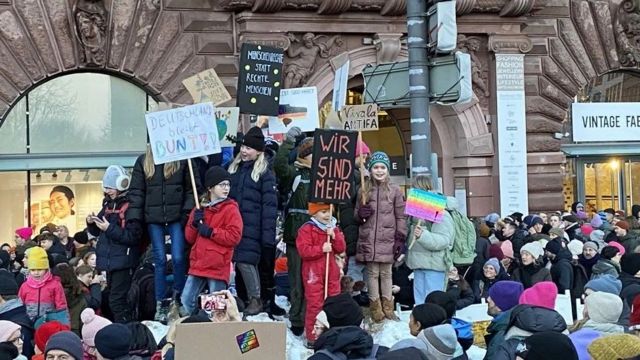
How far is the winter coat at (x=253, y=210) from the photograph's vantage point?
932 centimetres

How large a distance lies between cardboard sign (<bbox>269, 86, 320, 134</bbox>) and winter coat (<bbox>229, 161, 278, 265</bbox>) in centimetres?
288

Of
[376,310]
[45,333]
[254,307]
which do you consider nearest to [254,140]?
[254,307]

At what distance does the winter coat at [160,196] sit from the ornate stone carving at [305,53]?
26.2 feet

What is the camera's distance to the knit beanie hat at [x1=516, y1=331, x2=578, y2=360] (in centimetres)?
468

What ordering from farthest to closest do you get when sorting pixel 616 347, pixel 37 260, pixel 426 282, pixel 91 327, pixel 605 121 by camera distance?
A: 1. pixel 605 121
2. pixel 426 282
3. pixel 37 260
4. pixel 91 327
5. pixel 616 347

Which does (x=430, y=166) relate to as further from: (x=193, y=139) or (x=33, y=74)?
(x=33, y=74)

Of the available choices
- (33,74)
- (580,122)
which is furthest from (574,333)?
(580,122)

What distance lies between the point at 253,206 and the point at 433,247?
1.83 metres

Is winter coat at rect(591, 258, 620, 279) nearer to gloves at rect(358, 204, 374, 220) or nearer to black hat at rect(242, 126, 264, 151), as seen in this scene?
gloves at rect(358, 204, 374, 220)

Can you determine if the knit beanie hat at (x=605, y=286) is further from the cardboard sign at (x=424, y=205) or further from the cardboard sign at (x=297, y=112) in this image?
the cardboard sign at (x=297, y=112)

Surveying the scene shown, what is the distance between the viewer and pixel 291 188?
32.0 ft

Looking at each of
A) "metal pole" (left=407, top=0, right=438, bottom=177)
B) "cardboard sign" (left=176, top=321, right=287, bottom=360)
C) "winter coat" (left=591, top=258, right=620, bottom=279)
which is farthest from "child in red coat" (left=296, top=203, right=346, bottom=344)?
"cardboard sign" (left=176, top=321, right=287, bottom=360)

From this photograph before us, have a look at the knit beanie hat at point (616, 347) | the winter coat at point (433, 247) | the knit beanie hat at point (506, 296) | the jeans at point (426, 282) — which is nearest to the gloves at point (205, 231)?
the winter coat at point (433, 247)

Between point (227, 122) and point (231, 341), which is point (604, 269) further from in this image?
point (231, 341)
